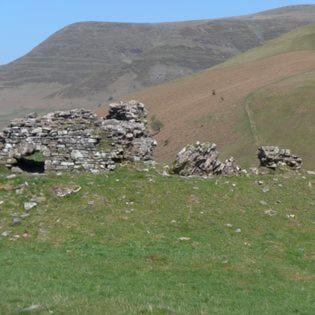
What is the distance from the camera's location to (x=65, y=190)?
22984mm

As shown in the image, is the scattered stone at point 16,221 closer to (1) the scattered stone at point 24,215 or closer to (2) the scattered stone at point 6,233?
(1) the scattered stone at point 24,215

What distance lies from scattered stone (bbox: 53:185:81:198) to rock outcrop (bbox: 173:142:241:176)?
568 cm

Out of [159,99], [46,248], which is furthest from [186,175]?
[159,99]

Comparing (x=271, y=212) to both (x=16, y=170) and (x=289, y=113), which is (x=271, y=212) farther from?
(x=289, y=113)

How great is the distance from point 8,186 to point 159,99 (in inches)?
3911

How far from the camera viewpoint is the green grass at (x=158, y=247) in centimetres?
1495

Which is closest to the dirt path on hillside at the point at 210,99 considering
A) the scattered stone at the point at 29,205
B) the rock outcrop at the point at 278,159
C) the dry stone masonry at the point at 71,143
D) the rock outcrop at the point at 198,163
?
the rock outcrop at the point at 278,159

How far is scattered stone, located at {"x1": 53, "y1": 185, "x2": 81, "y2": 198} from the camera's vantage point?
2280 cm

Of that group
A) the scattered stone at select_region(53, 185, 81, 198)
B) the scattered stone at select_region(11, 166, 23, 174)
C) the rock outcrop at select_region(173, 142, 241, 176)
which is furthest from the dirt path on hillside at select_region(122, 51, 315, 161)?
the scattered stone at select_region(53, 185, 81, 198)

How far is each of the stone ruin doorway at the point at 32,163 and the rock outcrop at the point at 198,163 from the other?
5.58 metres

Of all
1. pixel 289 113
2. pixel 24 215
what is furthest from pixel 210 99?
pixel 24 215

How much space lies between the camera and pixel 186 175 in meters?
27.2

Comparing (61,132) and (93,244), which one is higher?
(61,132)

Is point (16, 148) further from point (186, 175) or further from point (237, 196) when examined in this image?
point (237, 196)
